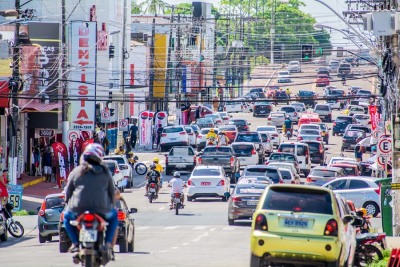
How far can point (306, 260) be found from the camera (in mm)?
17703

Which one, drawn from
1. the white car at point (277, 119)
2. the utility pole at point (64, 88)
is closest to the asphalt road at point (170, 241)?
the utility pole at point (64, 88)

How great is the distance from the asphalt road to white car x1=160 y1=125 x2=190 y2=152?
65.8 ft

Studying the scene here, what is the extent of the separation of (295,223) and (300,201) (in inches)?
16.8

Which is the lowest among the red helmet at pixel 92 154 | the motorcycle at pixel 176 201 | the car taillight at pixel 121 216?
the motorcycle at pixel 176 201

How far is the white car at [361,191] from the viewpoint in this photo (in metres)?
39.3

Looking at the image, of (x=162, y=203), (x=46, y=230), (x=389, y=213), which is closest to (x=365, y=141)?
(x=162, y=203)

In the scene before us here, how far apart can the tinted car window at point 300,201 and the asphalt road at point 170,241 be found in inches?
120

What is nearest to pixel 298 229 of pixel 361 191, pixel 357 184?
pixel 361 191

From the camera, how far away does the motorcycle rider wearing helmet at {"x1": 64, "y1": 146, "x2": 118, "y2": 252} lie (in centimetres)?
1305

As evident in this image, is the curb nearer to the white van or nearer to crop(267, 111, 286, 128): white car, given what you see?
the white van

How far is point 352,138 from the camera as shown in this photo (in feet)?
238

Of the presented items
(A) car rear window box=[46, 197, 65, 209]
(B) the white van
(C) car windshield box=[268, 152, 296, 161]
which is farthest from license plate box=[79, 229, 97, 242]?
(B) the white van

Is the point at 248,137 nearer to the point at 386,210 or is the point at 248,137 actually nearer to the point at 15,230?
the point at 386,210

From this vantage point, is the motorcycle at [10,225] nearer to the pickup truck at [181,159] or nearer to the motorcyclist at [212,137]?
the pickup truck at [181,159]
